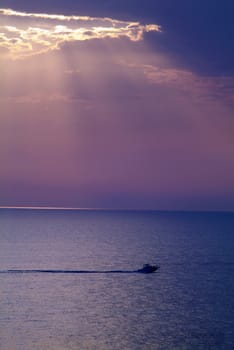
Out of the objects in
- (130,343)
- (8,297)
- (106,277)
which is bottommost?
(130,343)

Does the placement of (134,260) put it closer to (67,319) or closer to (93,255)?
(93,255)

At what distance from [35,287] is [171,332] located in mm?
38901

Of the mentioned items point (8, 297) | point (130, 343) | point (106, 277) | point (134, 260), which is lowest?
point (130, 343)

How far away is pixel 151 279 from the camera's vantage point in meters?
121

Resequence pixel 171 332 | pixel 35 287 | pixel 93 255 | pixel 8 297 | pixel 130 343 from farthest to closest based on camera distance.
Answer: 1. pixel 93 255
2. pixel 35 287
3. pixel 8 297
4. pixel 171 332
5. pixel 130 343

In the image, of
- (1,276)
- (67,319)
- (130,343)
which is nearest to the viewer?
(130,343)

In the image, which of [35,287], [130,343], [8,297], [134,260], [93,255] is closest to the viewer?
[130,343]

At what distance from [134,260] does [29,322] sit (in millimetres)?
89626

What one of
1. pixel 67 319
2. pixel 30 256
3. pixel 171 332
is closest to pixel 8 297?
pixel 67 319

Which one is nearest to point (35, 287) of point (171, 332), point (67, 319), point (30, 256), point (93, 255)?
point (67, 319)

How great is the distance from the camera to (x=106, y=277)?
4820 inches

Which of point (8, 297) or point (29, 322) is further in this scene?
point (8, 297)

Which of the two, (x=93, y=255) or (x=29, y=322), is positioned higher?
(x=93, y=255)

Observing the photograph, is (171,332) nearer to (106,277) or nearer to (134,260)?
(106,277)
